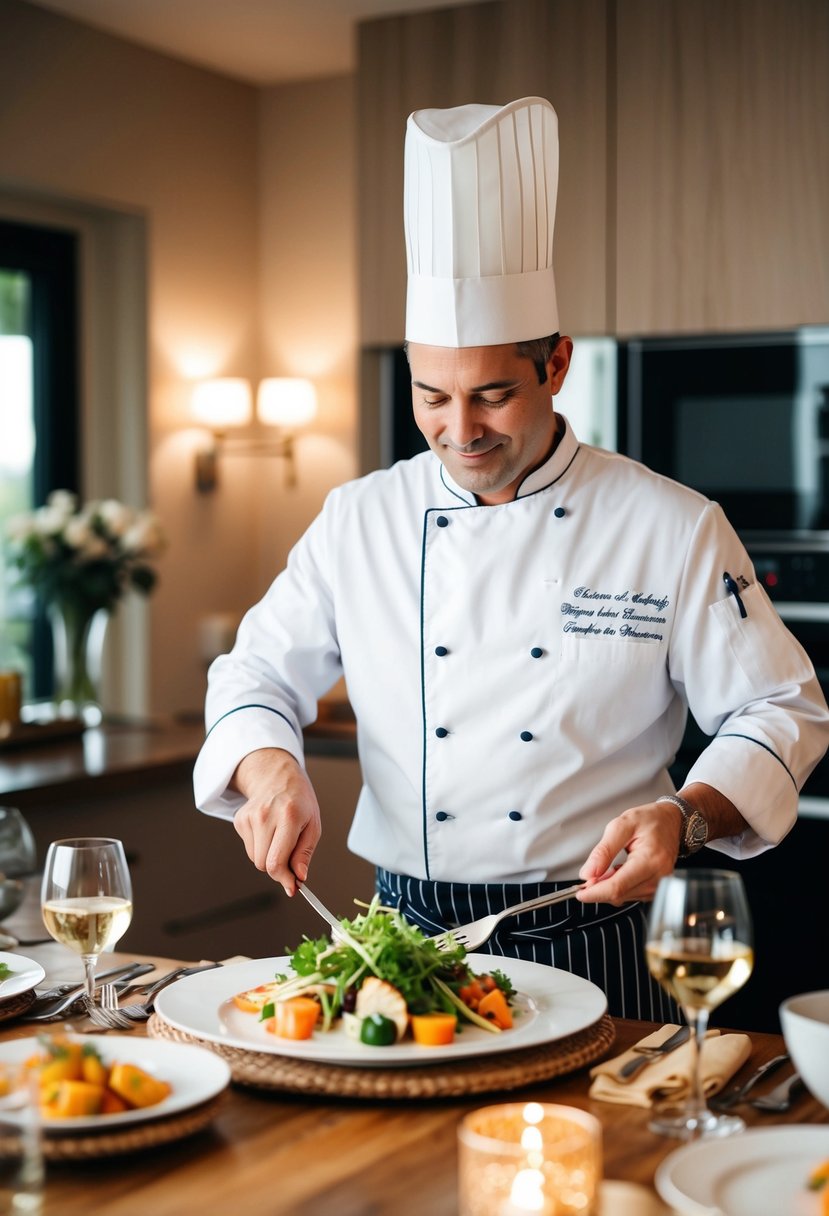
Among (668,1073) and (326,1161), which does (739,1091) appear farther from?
(326,1161)

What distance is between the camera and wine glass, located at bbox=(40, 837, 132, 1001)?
1.25m

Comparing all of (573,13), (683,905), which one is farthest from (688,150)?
(683,905)

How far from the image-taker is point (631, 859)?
131 cm

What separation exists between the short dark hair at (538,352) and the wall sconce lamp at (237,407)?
227 cm

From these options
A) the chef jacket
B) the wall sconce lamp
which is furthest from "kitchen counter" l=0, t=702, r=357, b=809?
the chef jacket

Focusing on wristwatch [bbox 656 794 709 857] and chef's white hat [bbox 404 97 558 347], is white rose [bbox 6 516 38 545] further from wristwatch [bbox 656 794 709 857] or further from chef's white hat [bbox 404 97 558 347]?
wristwatch [bbox 656 794 709 857]

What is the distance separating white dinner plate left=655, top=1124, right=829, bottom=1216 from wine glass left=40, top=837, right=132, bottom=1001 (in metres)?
0.53

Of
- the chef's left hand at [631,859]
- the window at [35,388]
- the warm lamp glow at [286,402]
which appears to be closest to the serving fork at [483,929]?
the chef's left hand at [631,859]

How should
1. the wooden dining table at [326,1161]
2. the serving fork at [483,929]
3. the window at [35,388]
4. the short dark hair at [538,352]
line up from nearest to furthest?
the wooden dining table at [326,1161] → the serving fork at [483,929] → the short dark hair at [538,352] → the window at [35,388]

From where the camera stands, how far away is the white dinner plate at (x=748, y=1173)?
2.98 ft

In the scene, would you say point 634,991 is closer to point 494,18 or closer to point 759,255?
point 759,255

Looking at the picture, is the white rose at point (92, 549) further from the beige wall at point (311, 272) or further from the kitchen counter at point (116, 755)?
the beige wall at point (311, 272)

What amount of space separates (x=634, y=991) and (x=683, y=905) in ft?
2.38

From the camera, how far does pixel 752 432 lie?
3027 mm
